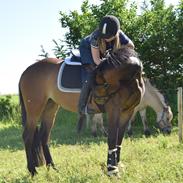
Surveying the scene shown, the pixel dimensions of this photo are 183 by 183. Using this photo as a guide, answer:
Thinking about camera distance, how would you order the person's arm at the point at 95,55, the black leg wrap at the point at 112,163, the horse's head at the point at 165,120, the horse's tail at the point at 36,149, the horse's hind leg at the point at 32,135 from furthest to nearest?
the horse's head at the point at 165,120 → the horse's tail at the point at 36,149 → the horse's hind leg at the point at 32,135 → the person's arm at the point at 95,55 → the black leg wrap at the point at 112,163

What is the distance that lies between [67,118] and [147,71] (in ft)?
13.8

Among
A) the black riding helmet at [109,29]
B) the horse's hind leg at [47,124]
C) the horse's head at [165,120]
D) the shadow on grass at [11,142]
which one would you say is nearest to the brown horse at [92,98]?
the horse's hind leg at [47,124]

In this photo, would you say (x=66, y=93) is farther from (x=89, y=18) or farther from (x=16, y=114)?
(x=16, y=114)

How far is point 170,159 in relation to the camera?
6457 mm

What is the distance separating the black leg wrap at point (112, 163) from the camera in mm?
5504

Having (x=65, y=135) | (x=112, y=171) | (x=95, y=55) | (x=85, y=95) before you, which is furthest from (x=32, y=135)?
(x=65, y=135)

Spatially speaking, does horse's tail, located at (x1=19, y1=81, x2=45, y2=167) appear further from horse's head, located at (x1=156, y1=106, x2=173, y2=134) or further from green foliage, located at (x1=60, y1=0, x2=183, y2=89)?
green foliage, located at (x1=60, y1=0, x2=183, y2=89)

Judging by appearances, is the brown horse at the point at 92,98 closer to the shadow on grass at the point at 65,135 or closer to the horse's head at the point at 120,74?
the horse's head at the point at 120,74

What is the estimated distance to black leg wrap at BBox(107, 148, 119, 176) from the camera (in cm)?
550

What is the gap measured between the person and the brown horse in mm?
127

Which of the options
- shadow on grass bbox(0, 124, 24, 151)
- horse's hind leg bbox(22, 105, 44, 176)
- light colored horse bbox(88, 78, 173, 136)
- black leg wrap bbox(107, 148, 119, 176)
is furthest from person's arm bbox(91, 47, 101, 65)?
light colored horse bbox(88, 78, 173, 136)

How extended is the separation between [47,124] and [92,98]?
1398mm

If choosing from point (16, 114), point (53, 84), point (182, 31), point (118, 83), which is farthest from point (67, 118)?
point (118, 83)

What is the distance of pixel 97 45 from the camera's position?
18.6ft
